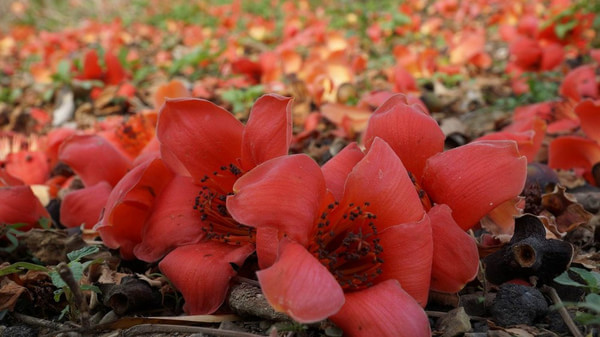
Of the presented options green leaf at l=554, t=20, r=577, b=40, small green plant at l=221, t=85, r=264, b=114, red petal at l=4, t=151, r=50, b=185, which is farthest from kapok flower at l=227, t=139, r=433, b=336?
green leaf at l=554, t=20, r=577, b=40

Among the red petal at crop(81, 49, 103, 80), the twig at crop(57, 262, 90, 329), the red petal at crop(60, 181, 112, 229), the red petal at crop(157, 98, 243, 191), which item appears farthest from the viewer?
the red petal at crop(81, 49, 103, 80)

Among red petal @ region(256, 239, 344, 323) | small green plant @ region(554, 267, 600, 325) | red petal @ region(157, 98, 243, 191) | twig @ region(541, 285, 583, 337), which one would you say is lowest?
twig @ region(541, 285, 583, 337)

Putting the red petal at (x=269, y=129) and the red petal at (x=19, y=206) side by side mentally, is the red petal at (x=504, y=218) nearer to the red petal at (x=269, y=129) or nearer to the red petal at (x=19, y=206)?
the red petal at (x=269, y=129)

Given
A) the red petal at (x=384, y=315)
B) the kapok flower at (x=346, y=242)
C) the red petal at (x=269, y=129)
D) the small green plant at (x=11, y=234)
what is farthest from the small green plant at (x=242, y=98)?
the red petal at (x=384, y=315)

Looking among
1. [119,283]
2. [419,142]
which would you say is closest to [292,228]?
[419,142]

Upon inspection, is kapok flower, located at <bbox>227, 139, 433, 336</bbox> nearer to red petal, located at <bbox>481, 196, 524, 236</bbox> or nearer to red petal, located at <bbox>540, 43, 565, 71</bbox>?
red petal, located at <bbox>481, 196, 524, 236</bbox>

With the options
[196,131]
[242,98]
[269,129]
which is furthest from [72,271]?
[242,98]
